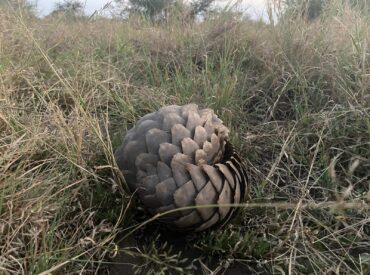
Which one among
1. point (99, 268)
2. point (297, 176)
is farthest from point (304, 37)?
point (99, 268)

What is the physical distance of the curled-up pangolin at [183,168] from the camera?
120 centimetres

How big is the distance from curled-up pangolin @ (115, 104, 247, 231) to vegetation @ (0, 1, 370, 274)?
83 millimetres

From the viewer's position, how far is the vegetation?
1.19 metres

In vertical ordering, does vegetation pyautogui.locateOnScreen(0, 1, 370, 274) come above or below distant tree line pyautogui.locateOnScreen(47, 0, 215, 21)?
below

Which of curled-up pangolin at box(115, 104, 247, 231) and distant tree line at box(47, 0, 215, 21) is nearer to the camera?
curled-up pangolin at box(115, 104, 247, 231)

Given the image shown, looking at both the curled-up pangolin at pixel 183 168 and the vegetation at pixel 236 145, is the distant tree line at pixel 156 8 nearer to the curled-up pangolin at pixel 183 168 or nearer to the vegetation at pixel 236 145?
the vegetation at pixel 236 145

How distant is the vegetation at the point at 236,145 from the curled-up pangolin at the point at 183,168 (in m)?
0.08

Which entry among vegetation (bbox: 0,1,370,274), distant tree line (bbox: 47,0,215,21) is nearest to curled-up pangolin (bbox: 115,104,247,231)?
vegetation (bbox: 0,1,370,274)

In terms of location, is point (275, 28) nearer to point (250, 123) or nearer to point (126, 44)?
point (250, 123)

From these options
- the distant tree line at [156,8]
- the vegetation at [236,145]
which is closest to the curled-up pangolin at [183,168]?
the vegetation at [236,145]

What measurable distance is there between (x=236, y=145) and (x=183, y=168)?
0.50 metres

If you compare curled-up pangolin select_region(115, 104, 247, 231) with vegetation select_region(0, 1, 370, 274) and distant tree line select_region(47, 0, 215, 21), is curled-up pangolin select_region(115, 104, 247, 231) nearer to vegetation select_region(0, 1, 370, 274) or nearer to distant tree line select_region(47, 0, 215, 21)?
vegetation select_region(0, 1, 370, 274)

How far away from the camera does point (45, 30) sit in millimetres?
3078

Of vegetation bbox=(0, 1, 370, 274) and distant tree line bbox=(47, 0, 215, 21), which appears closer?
vegetation bbox=(0, 1, 370, 274)
